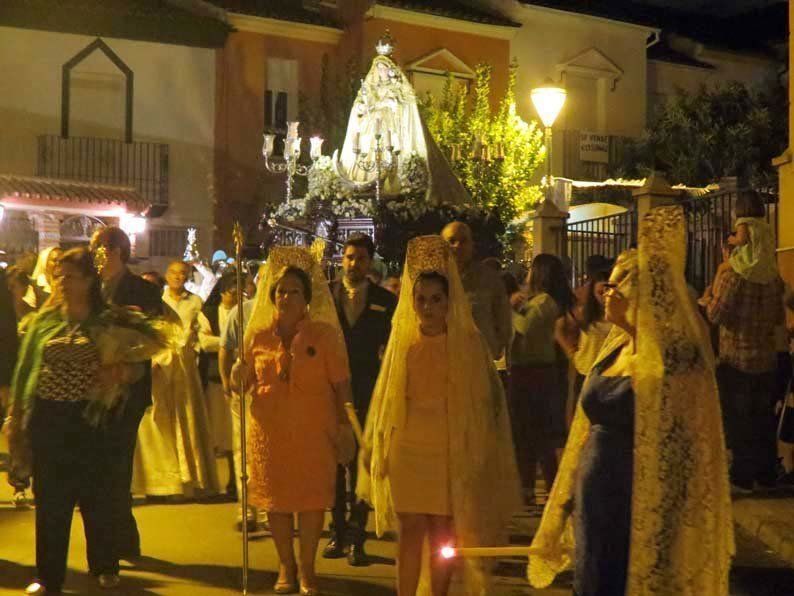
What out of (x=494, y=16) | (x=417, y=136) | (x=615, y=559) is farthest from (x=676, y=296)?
(x=494, y=16)

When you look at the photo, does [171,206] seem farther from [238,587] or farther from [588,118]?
[238,587]

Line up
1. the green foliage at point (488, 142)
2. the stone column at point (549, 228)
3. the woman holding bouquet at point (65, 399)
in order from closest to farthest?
the woman holding bouquet at point (65, 399)
the stone column at point (549, 228)
the green foliage at point (488, 142)

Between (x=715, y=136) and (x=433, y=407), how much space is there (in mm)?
24890

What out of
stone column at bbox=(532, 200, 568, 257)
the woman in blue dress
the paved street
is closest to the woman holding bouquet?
the paved street

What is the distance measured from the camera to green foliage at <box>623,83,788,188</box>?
1149 inches

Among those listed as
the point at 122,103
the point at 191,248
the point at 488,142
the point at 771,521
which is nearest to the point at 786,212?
the point at 771,521

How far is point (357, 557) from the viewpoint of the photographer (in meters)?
7.73

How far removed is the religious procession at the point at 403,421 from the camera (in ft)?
16.5

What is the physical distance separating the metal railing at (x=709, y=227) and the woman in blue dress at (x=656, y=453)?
24.7ft

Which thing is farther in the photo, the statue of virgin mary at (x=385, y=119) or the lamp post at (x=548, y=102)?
the statue of virgin mary at (x=385, y=119)

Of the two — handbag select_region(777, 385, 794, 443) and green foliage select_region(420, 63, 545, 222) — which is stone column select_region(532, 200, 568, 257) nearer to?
handbag select_region(777, 385, 794, 443)

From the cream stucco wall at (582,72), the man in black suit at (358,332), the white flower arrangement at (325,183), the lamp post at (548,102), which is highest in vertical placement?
the cream stucco wall at (582,72)

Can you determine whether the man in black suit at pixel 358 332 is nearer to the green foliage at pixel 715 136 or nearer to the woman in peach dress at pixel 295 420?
the woman in peach dress at pixel 295 420

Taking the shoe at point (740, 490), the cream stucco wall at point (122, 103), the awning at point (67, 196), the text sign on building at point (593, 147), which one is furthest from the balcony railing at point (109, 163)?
the shoe at point (740, 490)
